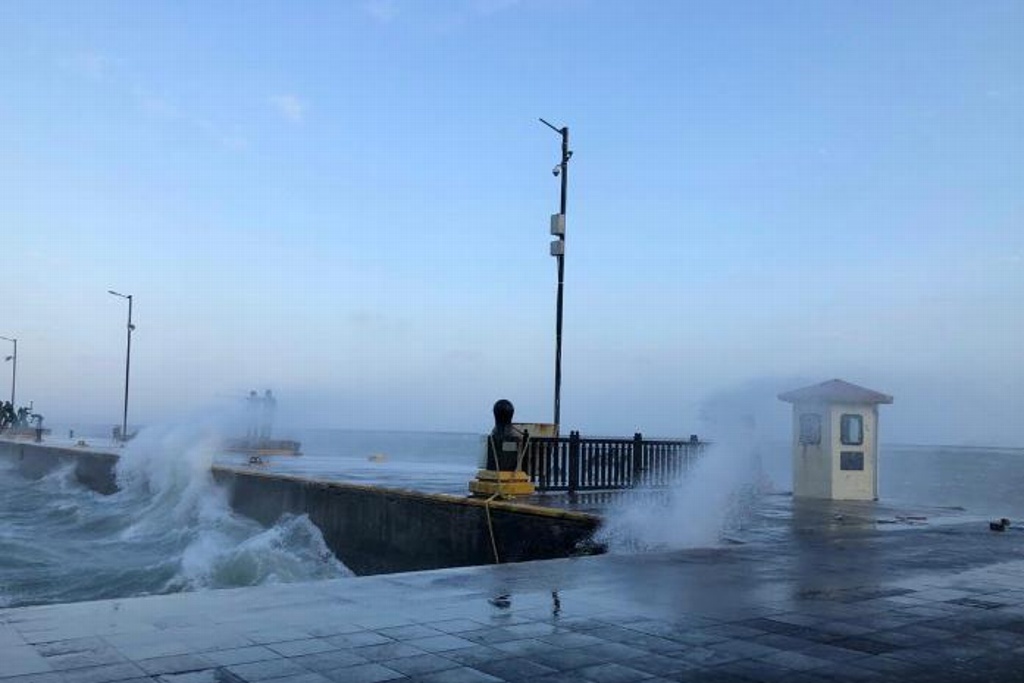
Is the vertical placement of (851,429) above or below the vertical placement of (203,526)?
above

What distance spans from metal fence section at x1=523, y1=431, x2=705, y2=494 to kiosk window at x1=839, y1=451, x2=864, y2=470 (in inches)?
103

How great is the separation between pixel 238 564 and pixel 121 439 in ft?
128

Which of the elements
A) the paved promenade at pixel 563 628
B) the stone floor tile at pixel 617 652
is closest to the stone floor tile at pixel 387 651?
the paved promenade at pixel 563 628

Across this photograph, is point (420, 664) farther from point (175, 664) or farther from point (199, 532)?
point (199, 532)

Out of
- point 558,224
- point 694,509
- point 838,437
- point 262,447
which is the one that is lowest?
point 262,447

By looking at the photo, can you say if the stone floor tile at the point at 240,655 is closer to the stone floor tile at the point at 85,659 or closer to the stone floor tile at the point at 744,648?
the stone floor tile at the point at 85,659

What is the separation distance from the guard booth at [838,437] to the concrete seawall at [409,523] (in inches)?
268

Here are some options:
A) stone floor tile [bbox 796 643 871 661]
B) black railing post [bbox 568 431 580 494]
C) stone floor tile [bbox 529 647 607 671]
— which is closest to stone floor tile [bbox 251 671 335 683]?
stone floor tile [bbox 529 647 607 671]

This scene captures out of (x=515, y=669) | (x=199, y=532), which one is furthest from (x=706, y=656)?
(x=199, y=532)

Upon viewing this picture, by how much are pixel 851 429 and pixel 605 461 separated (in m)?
4.65

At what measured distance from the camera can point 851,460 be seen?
53.7 feet

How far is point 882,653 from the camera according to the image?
16.4ft

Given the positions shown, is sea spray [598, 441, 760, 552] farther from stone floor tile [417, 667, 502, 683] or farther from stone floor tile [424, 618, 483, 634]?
stone floor tile [417, 667, 502, 683]

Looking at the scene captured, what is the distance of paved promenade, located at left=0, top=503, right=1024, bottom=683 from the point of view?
4.53 meters
